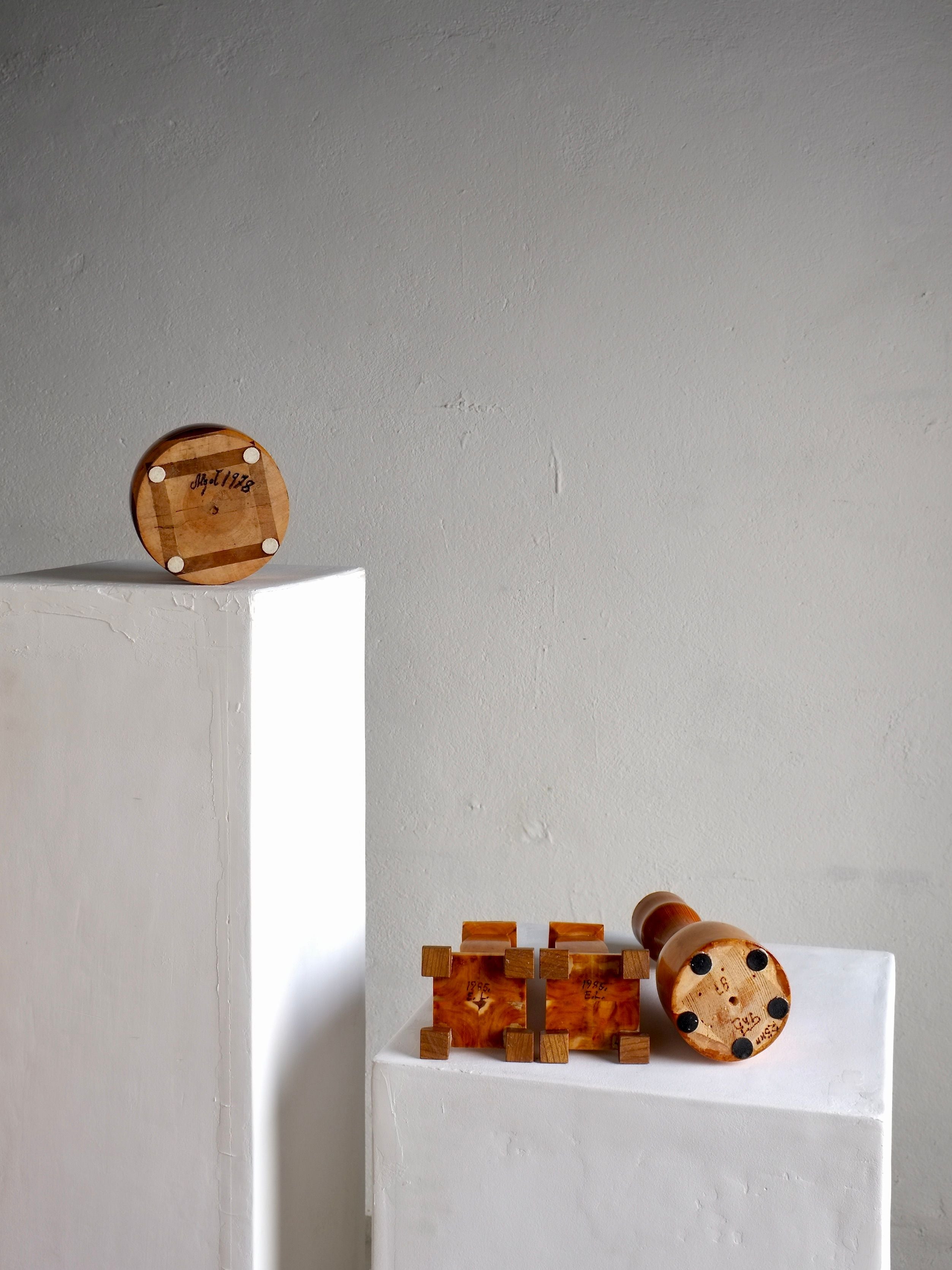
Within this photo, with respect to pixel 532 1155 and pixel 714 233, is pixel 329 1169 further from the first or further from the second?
→ pixel 714 233

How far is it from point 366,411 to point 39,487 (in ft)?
2.48

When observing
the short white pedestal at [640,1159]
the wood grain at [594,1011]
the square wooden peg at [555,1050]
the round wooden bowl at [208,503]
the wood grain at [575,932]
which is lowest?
the short white pedestal at [640,1159]

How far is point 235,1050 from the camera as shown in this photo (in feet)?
4.83

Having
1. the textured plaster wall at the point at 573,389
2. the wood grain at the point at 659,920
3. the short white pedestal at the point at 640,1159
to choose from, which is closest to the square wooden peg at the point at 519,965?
the short white pedestal at the point at 640,1159

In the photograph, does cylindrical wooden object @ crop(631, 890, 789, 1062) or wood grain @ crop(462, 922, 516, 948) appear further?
wood grain @ crop(462, 922, 516, 948)

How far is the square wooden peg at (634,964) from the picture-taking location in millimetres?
1458

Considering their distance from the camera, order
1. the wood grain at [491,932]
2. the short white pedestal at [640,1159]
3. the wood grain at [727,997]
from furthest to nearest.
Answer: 1. the wood grain at [491,932]
2. the wood grain at [727,997]
3. the short white pedestal at [640,1159]

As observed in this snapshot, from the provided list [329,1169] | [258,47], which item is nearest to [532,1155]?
[329,1169]

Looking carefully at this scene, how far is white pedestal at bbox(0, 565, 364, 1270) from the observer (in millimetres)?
1461

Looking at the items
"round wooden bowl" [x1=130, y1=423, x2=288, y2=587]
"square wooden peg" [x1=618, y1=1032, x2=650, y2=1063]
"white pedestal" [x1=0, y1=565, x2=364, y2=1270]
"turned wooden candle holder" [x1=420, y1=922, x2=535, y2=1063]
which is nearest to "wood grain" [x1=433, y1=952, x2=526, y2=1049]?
"turned wooden candle holder" [x1=420, y1=922, x2=535, y2=1063]

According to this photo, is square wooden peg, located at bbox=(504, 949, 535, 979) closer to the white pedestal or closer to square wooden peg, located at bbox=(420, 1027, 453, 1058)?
square wooden peg, located at bbox=(420, 1027, 453, 1058)

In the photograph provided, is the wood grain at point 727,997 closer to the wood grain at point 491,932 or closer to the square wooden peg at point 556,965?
the square wooden peg at point 556,965

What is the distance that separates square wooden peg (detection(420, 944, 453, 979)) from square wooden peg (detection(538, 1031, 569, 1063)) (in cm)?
15

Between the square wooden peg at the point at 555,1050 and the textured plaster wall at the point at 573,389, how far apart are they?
3.19ft
